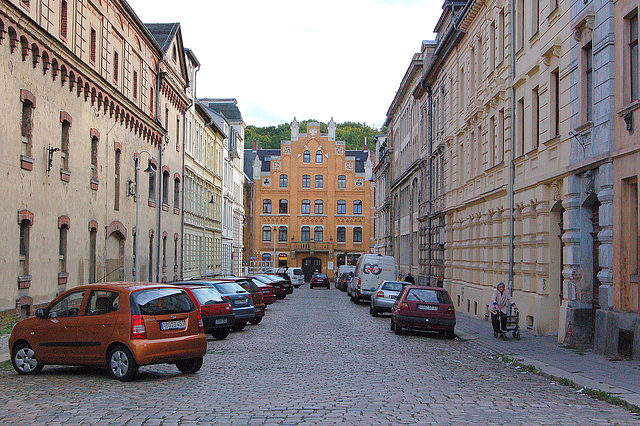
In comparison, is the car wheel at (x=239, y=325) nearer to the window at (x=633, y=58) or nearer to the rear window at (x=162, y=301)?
the rear window at (x=162, y=301)

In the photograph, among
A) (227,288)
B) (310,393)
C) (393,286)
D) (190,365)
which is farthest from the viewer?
(393,286)

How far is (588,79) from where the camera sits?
17875mm

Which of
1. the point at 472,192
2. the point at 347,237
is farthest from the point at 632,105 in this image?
the point at 347,237

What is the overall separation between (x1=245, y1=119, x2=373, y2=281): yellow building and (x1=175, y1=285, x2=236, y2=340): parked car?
70856 millimetres

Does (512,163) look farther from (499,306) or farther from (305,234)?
(305,234)

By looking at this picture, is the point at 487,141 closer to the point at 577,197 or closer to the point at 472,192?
the point at 472,192

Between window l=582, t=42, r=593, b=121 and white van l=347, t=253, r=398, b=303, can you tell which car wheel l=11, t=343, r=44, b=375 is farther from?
white van l=347, t=253, r=398, b=303

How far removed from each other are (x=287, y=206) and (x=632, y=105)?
78.0 metres

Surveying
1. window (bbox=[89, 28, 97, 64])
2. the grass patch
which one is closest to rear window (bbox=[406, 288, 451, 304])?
the grass patch

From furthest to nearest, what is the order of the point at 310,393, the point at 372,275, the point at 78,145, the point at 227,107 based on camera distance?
the point at 227,107 → the point at 372,275 → the point at 78,145 → the point at 310,393

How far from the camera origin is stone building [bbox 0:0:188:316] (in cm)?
2028

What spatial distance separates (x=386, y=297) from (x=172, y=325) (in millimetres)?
18059

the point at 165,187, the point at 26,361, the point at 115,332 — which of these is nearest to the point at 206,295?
the point at 26,361

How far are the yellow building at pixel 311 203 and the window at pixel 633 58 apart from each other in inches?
2987
